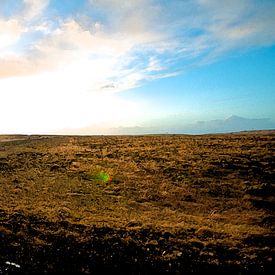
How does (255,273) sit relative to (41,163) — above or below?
below

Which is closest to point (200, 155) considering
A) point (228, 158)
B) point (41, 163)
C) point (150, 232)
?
point (228, 158)

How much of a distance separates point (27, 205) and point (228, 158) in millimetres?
20735

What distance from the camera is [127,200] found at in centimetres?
2200

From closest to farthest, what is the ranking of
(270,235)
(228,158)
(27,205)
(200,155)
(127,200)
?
1. (270,235)
2. (27,205)
3. (127,200)
4. (228,158)
5. (200,155)

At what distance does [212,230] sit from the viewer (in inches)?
631

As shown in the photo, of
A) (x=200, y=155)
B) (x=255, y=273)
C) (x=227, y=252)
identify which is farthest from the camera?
(x=200, y=155)

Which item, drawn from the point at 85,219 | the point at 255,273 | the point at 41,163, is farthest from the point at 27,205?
the point at 41,163

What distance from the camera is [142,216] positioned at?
1845 cm

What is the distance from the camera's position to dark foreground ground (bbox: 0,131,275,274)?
12.6 metres

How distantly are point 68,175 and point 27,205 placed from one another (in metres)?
9.47

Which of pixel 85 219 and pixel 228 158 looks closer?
pixel 85 219

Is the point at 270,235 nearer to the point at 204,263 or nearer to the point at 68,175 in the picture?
the point at 204,263

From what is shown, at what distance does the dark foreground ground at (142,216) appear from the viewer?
12.6 metres

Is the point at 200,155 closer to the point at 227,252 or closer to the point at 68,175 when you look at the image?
the point at 68,175
